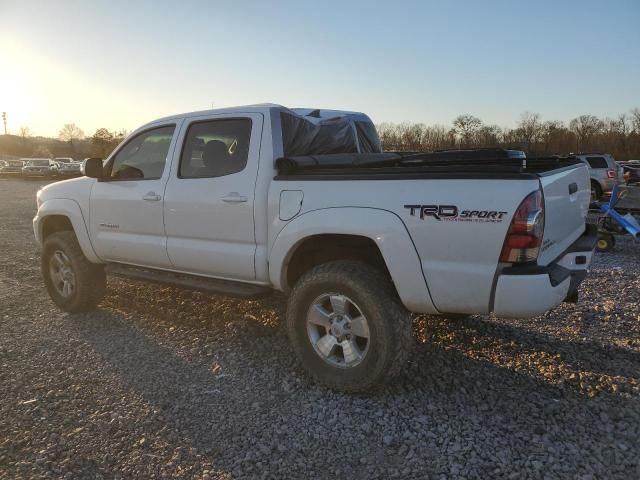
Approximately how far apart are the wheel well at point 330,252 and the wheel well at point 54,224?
309 cm

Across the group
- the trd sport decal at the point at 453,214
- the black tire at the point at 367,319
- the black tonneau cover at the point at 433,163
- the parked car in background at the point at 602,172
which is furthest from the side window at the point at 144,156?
the parked car in background at the point at 602,172

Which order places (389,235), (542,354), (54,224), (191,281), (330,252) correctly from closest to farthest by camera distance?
1. (389,235)
2. (330,252)
3. (542,354)
4. (191,281)
5. (54,224)

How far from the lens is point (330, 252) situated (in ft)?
13.1

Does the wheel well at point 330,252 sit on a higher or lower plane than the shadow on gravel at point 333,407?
higher

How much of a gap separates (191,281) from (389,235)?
6.63 ft

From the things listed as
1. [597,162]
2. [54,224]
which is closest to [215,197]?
[54,224]

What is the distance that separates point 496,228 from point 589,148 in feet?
178

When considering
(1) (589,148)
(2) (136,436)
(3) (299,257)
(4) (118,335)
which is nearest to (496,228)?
(3) (299,257)

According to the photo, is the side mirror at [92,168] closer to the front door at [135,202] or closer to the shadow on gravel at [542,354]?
the front door at [135,202]

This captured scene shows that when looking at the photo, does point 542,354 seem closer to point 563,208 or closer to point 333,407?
point 563,208

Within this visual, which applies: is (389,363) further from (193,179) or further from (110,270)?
(110,270)

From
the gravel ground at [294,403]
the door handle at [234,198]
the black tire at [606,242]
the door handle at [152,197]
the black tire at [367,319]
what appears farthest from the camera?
the black tire at [606,242]

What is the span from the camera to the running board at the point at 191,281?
413 centimetres

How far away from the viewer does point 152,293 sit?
20.6 feet
